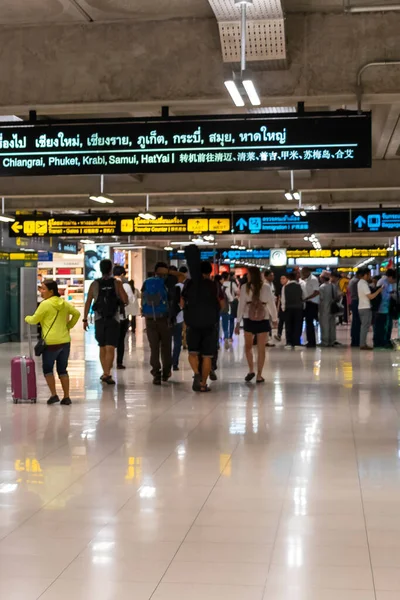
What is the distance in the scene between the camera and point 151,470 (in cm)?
637

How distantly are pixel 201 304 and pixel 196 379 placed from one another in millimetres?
966

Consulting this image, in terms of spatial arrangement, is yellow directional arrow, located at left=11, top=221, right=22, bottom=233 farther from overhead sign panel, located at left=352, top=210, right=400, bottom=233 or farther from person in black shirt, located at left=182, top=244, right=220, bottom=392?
person in black shirt, located at left=182, top=244, right=220, bottom=392

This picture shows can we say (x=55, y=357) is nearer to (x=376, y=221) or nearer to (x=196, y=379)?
→ (x=196, y=379)

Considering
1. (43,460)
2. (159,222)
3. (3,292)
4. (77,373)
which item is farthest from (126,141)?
(3,292)

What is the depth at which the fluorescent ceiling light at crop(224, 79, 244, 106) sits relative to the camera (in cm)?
773

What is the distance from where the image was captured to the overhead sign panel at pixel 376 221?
20.1 m

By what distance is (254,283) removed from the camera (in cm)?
1223

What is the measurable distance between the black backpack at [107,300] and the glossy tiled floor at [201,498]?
1.69m

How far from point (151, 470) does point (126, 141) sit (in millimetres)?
4089

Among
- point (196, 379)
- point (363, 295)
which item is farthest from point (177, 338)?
point (363, 295)

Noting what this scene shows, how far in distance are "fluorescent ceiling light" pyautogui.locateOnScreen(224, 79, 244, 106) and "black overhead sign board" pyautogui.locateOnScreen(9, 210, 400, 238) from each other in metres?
12.2

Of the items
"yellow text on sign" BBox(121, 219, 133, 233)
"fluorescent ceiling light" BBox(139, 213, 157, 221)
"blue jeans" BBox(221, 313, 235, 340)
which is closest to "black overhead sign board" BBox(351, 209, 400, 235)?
"blue jeans" BBox(221, 313, 235, 340)

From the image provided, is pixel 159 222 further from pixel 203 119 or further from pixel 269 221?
pixel 203 119

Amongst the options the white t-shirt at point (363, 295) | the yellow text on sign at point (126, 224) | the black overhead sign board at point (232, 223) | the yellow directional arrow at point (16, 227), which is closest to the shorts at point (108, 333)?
the white t-shirt at point (363, 295)
